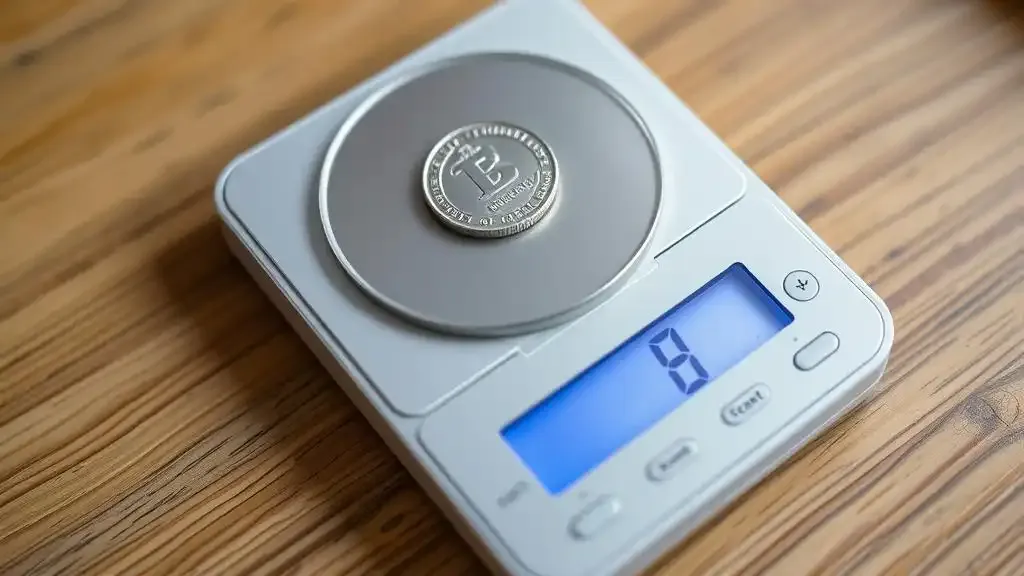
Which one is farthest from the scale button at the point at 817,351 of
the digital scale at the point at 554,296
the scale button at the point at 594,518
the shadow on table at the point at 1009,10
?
the shadow on table at the point at 1009,10

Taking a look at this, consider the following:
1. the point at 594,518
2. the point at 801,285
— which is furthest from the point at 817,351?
the point at 594,518

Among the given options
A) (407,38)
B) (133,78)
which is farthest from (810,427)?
(133,78)

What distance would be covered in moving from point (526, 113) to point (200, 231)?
0.66ft

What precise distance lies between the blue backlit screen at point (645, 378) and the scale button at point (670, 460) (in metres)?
0.02

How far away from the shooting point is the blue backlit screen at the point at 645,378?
50cm

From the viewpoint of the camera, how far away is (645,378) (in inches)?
20.2

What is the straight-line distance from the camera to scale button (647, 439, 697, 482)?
19.0 inches

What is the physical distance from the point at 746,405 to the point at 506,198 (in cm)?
16

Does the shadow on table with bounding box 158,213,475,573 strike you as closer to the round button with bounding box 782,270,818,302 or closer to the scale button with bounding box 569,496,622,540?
the scale button with bounding box 569,496,622,540

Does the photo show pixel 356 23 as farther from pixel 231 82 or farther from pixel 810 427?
pixel 810 427

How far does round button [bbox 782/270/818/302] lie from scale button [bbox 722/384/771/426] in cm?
5

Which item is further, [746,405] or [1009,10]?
[1009,10]

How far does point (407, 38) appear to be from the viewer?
2.14ft

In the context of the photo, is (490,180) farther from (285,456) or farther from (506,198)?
(285,456)
